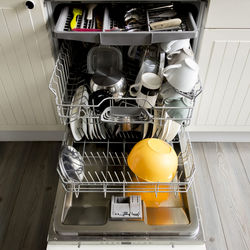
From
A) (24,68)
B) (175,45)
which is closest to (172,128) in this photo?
(175,45)

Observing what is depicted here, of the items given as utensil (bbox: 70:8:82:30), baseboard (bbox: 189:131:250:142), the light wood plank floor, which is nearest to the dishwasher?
utensil (bbox: 70:8:82:30)

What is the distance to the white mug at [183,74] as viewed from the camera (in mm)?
916

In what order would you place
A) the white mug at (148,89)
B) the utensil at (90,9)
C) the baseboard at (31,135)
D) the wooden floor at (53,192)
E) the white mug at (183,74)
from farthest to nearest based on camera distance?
the baseboard at (31,135) → the wooden floor at (53,192) → the utensil at (90,9) → the white mug at (148,89) → the white mug at (183,74)

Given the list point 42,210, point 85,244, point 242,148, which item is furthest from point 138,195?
point 242,148

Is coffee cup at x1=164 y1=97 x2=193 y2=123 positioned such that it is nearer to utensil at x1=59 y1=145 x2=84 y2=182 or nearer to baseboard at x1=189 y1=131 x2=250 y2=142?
utensil at x1=59 y1=145 x2=84 y2=182

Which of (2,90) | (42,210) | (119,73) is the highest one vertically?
(119,73)

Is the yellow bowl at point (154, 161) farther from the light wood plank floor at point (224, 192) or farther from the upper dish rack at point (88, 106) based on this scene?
the light wood plank floor at point (224, 192)

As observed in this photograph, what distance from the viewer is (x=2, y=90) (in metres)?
1.36

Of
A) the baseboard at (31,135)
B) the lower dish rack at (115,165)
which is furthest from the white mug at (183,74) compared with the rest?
the baseboard at (31,135)

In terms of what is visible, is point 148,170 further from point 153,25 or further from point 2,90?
point 2,90

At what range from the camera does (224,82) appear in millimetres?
1329

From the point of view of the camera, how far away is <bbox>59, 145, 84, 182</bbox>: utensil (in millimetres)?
1013

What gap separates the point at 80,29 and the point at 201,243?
0.87 meters

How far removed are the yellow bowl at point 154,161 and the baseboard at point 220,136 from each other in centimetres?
74
